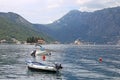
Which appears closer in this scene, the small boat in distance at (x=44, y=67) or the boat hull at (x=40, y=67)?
the small boat in distance at (x=44, y=67)

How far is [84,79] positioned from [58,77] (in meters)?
8.16

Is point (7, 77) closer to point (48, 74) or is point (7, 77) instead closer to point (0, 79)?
point (0, 79)

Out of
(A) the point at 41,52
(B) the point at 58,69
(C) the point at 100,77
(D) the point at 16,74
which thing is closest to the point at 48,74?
(B) the point at 58,69

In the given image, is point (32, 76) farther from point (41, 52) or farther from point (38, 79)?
point (41, 52)

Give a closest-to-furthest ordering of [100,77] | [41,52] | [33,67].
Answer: [100,77], [33,67], [41,52]

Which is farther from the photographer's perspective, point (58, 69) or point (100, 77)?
point (58, 69)

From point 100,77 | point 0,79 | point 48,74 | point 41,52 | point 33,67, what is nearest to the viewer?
point 0,79

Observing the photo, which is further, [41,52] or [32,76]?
[41,52]

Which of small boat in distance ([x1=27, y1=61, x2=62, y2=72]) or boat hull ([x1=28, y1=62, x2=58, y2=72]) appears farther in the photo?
boat hull ([x1=28, y1=62, x2=58, y2=72])

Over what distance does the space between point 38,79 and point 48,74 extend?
9.75m

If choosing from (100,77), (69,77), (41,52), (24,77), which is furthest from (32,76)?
(41,52)

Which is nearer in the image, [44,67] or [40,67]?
[44,67]

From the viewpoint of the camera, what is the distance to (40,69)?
92.1m

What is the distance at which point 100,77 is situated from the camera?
82.0 meters
